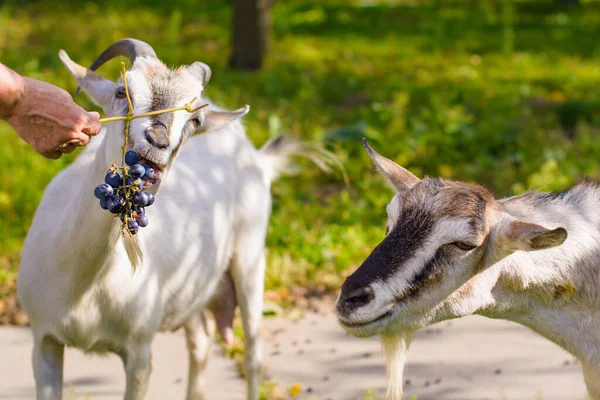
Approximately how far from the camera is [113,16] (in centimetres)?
1137

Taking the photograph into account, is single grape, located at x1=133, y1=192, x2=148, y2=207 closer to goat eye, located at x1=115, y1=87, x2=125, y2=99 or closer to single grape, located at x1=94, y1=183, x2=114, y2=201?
single grape, located at x1=94, y1=183, x2=114, y2=201

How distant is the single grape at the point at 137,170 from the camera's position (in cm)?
284

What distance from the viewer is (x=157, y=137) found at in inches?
118

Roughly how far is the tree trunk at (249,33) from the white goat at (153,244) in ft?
16.7

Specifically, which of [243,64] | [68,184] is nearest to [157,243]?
[68,184]

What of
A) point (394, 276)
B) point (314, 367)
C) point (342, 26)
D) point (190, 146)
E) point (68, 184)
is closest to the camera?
point (394, 276)

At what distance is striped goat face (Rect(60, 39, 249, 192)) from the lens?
3004 millimetres

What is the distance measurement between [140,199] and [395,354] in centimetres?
111

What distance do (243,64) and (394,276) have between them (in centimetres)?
741

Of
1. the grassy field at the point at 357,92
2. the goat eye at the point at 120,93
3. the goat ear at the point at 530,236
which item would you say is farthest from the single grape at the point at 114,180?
the grassy field at the point at 357,92

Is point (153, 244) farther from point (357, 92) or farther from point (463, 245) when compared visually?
point (357, 92)

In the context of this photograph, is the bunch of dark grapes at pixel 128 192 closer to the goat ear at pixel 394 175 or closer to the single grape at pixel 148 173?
the single grape at pixel 148 173

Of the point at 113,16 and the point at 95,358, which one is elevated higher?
the point at 113,16

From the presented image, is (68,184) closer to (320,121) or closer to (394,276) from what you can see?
(394,276)
